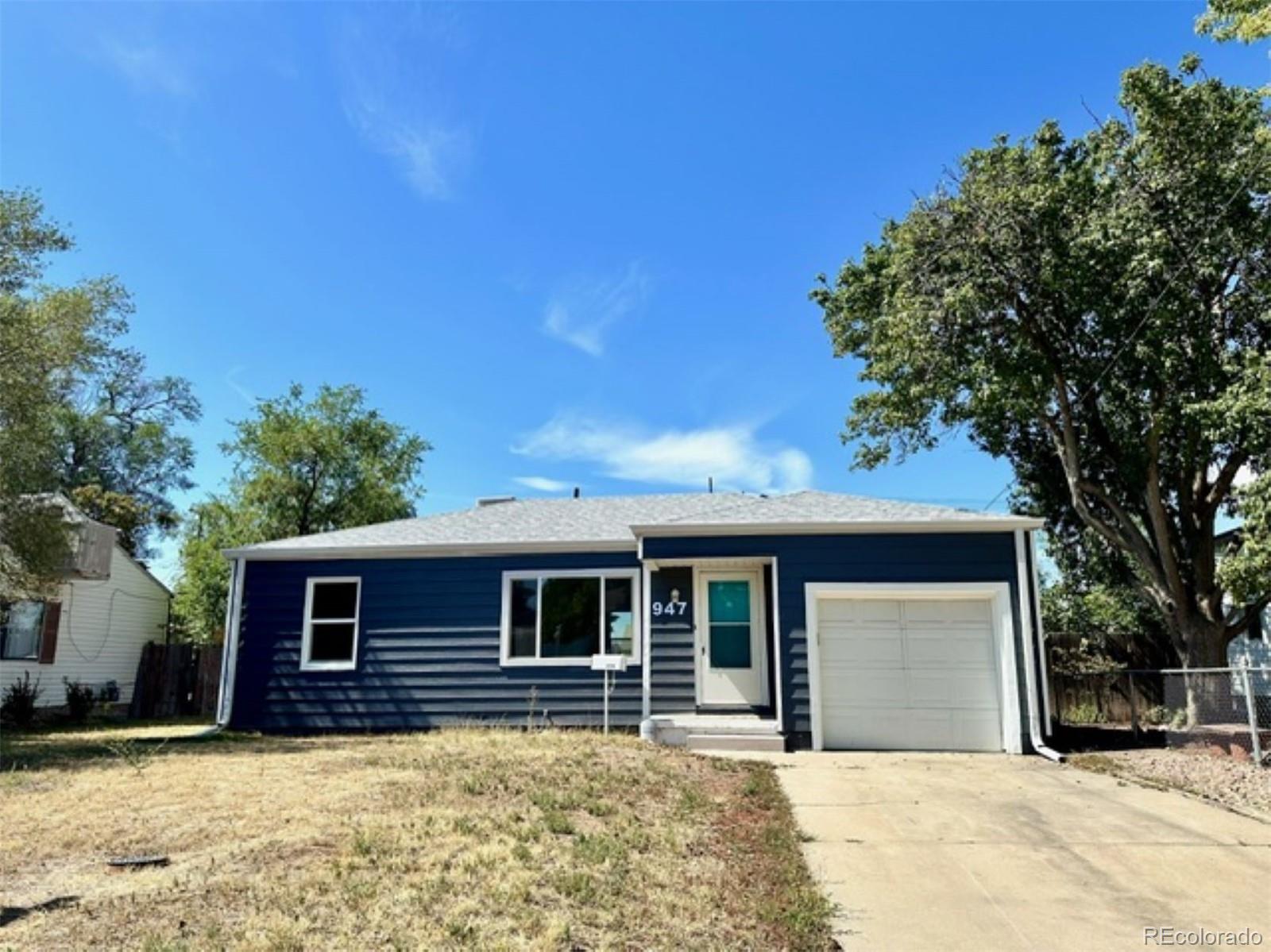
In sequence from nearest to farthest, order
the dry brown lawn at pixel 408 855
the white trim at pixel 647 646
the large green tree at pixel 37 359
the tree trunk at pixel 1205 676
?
1. the dry brown lawn at pixel 408 855
2. the tree trunk at pixel 1205 676
3. the white trim at pixel 647 646
4. the large green tree at pixel 37 359

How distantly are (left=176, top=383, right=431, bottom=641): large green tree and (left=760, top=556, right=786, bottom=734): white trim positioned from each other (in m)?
18.7

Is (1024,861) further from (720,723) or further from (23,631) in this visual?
(23,631)

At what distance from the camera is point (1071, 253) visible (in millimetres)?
12688

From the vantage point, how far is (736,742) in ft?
32.0

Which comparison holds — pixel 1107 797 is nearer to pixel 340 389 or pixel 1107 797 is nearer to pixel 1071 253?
pixel 1071 253

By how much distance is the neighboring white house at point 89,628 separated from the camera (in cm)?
1509

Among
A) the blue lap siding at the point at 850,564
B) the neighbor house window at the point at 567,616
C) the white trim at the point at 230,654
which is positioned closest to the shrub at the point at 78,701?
the white trim at the point at 230,654

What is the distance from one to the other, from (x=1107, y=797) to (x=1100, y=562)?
34.8 feet

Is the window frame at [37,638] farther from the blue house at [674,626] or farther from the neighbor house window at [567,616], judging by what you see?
the neighbor house window at [567,616]

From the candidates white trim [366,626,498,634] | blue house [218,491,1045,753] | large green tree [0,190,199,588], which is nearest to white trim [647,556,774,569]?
blue house [218,491,1045,753]

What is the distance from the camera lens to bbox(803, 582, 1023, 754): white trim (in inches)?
386

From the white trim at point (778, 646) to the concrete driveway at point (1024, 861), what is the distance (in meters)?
2.10

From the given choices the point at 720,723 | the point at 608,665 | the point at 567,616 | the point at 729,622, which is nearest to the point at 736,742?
the point at 720,723

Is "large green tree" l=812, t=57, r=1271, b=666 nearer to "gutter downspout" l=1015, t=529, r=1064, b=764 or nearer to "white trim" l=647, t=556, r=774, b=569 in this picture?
"gutter downspout" l=1015, t=529, r=1064, b=764
